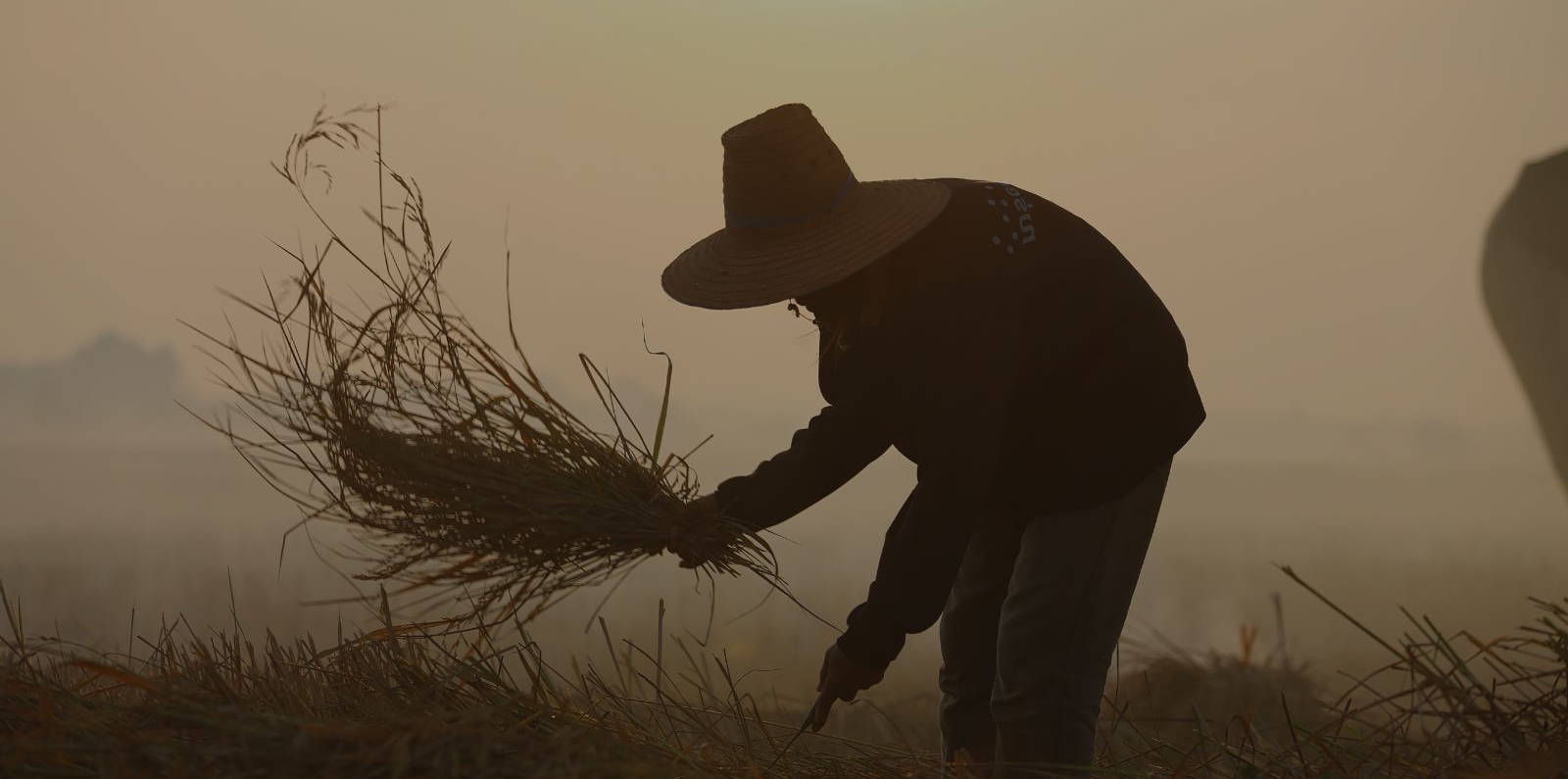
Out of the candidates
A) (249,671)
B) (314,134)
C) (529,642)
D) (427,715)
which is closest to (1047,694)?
(529,642)

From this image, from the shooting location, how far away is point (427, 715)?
7.30ft

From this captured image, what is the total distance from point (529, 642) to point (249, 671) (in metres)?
0.54

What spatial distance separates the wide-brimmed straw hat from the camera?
8.51ft

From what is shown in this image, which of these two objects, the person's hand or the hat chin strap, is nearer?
the person's hand

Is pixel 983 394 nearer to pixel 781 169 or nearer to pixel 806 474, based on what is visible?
pixel 806 474

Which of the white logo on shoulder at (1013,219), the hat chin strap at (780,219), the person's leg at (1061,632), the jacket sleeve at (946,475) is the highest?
the hat chin strap at (780,219)

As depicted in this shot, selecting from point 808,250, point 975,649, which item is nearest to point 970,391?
point 808,250

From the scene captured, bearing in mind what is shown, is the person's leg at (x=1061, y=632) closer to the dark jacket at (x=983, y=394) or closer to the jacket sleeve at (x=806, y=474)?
the dark jacket at (x=983, y=394)

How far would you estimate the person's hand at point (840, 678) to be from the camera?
2.52 metres

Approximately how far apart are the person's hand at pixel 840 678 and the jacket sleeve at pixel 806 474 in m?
0.37

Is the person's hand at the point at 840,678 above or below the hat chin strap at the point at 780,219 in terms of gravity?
below

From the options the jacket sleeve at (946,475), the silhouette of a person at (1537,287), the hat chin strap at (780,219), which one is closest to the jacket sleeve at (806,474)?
the jacket sleeve at (946,475)

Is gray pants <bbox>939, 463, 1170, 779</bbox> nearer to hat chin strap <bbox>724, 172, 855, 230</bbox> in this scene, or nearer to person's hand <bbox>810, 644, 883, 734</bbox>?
person's hand <bbox>810, 644, 883, 734</bbox>

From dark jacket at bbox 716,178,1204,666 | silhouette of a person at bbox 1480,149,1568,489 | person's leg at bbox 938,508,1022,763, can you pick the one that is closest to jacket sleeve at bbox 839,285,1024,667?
dark jacket at bbox 716,178,1204,666
